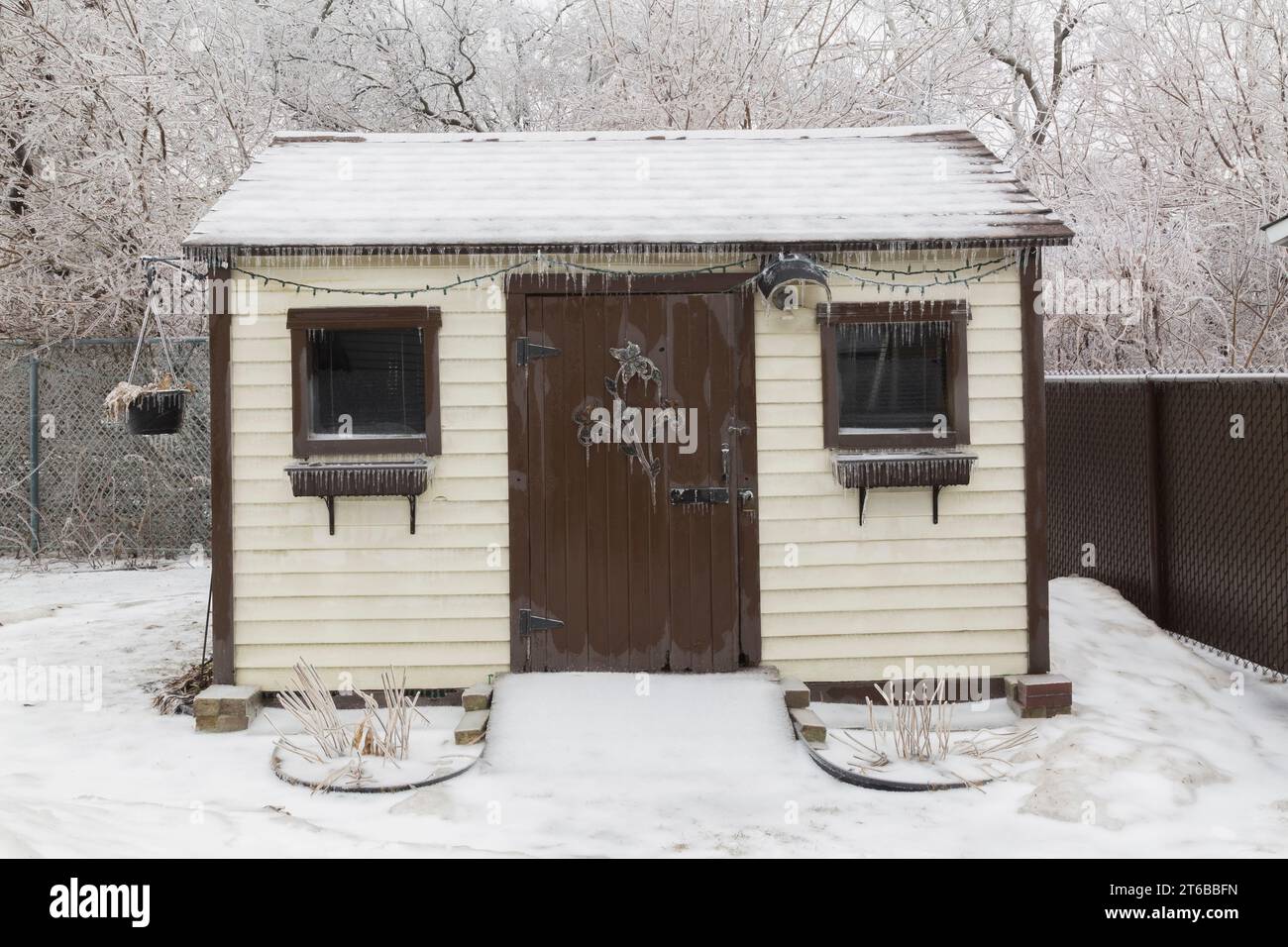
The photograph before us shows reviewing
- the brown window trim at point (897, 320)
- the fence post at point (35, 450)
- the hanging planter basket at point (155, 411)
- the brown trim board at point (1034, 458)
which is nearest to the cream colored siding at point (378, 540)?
the hanging planter basket at point (155, 411)

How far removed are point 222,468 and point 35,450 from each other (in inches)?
→ 228

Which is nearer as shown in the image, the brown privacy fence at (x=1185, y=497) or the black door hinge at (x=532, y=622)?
the black door hinge at (x=532, y=622)

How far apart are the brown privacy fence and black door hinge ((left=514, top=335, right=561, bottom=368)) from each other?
4.02 metres

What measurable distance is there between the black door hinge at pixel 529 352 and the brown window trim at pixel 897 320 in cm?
142

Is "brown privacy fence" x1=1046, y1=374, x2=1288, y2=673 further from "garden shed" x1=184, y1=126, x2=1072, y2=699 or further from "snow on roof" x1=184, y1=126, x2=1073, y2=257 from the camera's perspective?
"snow on roof" x1=184, y1=126, x2=1073, y2=257

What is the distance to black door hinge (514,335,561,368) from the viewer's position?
218 inches

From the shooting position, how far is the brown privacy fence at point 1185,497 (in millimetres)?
6012

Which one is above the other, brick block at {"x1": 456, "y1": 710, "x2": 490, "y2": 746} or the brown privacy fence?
the brown privacy fence

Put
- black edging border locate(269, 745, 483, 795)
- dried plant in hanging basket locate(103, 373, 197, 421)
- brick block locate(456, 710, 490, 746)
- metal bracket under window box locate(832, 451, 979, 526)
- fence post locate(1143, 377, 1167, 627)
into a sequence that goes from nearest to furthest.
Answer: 1. black edging border locate(269, 745, 483, 795)
2. brick block locate(456, 710, 490, 746)
3. metal bracket under window box locate(832, 451, 979, 526)
4. dried plant in hanging basket locate(103, 373, 197, 421)
5. fence post locate(1143, 377, 1167, 627)

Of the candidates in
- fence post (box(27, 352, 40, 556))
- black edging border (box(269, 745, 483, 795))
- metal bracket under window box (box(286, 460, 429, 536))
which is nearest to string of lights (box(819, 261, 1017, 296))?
metal bracket under window box (box(286, 460, 429, 536))

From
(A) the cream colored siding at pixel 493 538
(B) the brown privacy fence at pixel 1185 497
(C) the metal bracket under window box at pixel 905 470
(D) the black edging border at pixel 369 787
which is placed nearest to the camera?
(D) the black edging border at pixel 369 787

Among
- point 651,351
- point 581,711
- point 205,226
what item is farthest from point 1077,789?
point 205,226

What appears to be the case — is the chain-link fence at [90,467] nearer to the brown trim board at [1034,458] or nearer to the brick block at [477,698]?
the brick block at [477,698]

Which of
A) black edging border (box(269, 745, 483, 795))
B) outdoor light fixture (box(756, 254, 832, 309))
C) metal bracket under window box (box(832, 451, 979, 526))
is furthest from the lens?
metal bracket under window box (box(832, 451, 979, 526))
